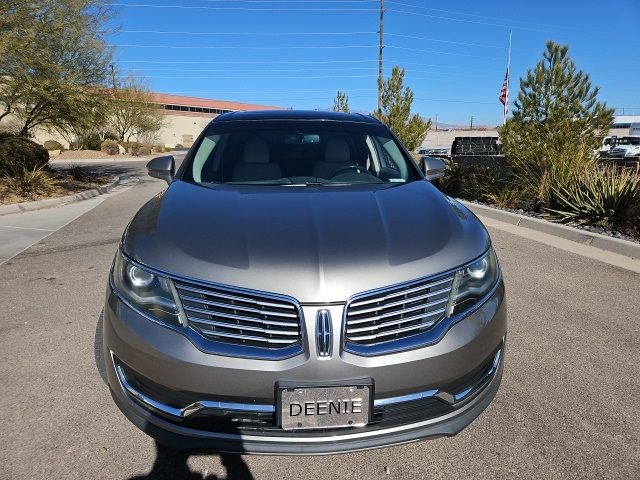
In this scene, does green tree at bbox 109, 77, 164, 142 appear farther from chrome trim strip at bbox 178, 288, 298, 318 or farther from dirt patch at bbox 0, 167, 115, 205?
chrome trim strip at bbox 178, 288, 298, 318

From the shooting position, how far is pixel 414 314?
1.98 meters

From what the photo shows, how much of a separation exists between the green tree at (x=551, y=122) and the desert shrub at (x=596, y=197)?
128cm

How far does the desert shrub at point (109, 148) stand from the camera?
37.4m

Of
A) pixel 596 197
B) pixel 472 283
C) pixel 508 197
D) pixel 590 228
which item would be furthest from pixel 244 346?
pixel 508 197

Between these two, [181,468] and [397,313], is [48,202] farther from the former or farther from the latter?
[397,313]

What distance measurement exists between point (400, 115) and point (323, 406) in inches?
783

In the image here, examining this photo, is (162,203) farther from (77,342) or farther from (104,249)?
(104,249)

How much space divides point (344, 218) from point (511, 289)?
315 cm

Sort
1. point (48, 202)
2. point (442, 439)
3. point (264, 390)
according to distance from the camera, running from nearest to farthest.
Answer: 1. point (264, 390)
2. point (442, 439)
3. point (48, 202)

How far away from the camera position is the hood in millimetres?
1917

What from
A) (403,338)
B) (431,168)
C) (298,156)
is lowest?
(403,338)

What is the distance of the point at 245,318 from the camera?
1.89 meters

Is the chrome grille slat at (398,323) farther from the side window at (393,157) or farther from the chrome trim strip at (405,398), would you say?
the side window at (393,157)

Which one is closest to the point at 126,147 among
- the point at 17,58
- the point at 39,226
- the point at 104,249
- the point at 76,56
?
the point at 76,56
